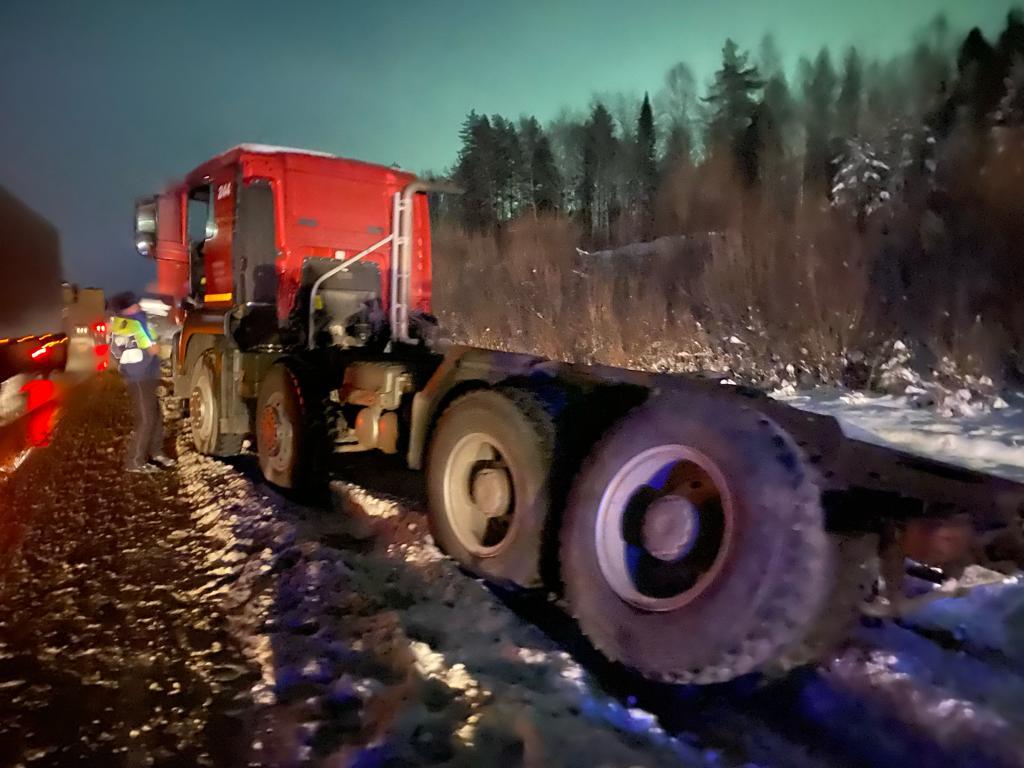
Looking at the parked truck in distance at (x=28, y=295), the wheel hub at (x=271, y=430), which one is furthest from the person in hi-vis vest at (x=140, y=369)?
the parked truck in distance at (x=28, y=295)

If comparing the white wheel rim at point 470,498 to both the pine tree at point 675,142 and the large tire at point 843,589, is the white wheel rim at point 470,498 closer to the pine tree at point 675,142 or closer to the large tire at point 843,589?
the large tire at point 843,589

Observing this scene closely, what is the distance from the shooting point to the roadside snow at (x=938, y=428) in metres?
5.91

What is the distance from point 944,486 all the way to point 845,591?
0.60 m

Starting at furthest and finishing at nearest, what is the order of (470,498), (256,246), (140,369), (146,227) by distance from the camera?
1. (146,227)
2. (140,369)
3. (256,246)
4. (470,498)

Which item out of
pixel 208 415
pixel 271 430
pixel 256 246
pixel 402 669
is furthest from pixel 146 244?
pixel 402 669

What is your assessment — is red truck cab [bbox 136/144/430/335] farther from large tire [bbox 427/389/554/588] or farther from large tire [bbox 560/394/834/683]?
A: large tire [bbox 560/394/834/683]

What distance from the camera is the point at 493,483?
4414 mm

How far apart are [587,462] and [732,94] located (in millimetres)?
54538

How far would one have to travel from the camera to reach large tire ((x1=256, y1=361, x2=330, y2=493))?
6.45m

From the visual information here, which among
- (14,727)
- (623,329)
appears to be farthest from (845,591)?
(623,329)

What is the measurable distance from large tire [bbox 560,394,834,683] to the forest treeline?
22.9ft

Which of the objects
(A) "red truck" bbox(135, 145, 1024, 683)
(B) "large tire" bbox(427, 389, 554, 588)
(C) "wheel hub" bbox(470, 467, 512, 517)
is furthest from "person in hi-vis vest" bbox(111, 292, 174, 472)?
(C) "wheel hub" bbox(470, 467, 512, 517)

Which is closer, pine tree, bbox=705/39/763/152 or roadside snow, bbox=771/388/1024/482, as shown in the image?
roadside snow, bbox=771/388/1024/482

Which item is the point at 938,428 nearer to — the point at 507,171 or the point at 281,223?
the point at 281,223
